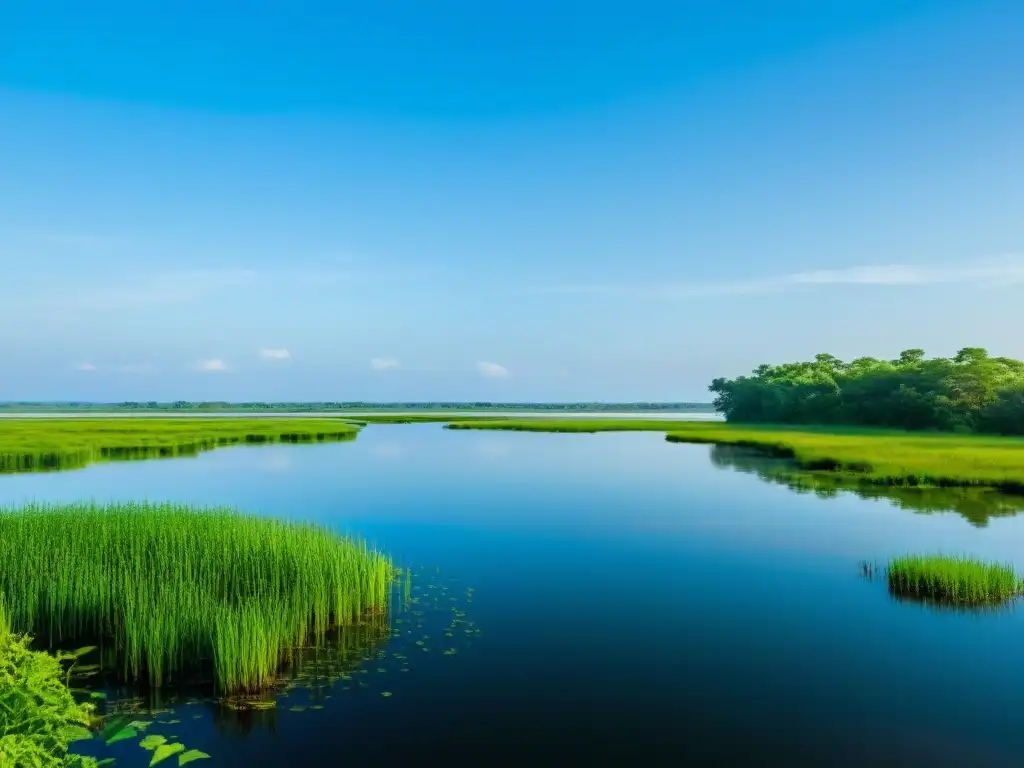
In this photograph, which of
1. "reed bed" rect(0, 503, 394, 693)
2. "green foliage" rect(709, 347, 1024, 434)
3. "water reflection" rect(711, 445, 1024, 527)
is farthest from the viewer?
"green foliage" rect(709, 347, 1024, 434)

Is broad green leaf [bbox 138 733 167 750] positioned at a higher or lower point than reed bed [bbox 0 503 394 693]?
lower

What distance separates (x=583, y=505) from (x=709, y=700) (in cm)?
2049

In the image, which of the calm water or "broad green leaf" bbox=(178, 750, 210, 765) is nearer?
"broad green leaf" bbox=(178, 750, 210, 765)

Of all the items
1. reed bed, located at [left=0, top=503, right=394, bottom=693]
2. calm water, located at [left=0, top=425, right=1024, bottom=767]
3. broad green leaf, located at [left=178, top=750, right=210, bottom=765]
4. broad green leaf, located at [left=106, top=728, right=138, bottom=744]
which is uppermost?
reed bed, located at [left=0, top=503, right=394, bottom=693]

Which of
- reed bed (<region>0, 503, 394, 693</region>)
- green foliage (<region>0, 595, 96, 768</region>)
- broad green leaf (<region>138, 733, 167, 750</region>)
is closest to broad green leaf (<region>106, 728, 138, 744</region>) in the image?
broad green leaf (<region>138, 733, 167, 750</region>)

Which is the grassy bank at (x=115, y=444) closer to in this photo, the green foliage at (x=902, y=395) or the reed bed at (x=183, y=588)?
the reed bed at (x=183, y=588)

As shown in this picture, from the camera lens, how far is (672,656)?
42.0 ft

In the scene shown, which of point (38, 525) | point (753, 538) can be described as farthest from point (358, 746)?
point (753, 538)

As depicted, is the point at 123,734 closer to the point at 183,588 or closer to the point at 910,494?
the point at 183,588

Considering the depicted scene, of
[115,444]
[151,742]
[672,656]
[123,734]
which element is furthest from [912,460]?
[115,444]

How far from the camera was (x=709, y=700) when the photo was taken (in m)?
11.0

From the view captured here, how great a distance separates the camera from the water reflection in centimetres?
2909

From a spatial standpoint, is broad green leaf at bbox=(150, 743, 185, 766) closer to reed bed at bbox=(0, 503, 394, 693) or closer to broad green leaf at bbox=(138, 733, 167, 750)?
broad green leaf at bbox=(138, 733, 167, 750)

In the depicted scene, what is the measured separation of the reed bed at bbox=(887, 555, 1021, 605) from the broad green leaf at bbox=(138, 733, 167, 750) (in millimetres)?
15228
